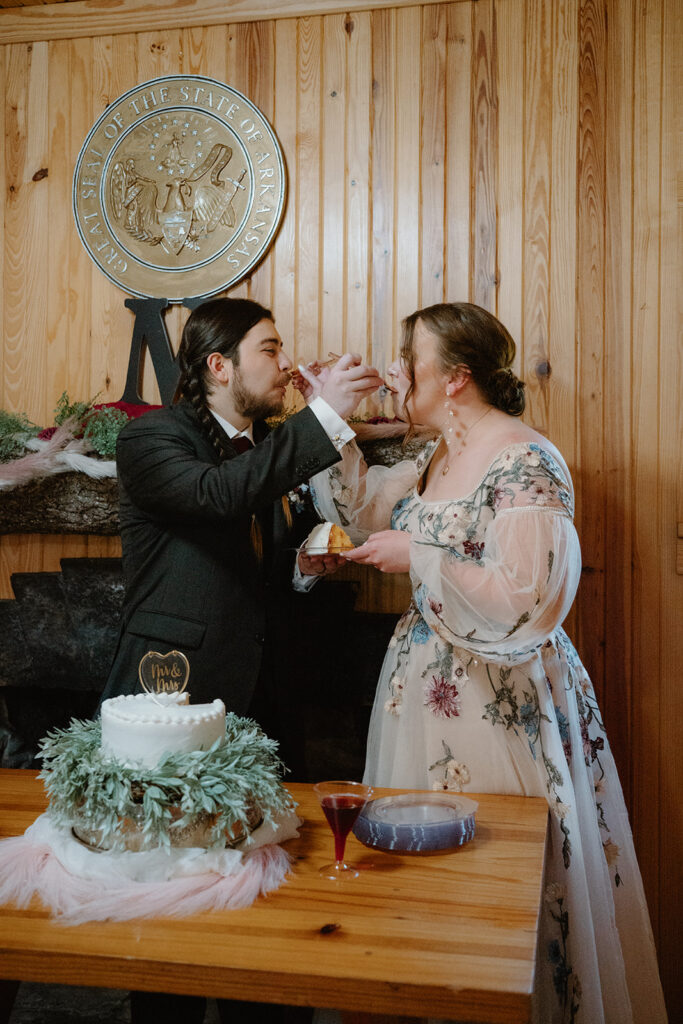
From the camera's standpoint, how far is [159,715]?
4.36ft

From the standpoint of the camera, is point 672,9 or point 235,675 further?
point 672,9

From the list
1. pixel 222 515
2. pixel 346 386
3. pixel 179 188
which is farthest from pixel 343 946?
pixel 179 188

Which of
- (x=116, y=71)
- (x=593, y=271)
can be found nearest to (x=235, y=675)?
(x=593, y=271)

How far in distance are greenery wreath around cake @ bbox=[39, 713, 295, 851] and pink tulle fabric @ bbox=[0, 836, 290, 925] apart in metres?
0.05

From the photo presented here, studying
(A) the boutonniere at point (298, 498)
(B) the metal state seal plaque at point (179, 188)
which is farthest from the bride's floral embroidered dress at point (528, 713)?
(B) the metal state seal plaque at point (179, 188)

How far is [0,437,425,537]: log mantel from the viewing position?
9.02 feet

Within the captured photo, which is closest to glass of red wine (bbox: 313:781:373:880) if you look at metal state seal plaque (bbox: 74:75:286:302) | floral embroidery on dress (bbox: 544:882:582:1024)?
floral embroidery on dress (bbox: 544:882:582:1024)

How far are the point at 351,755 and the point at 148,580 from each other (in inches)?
37.0

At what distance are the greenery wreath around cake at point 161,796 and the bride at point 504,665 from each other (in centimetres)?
65

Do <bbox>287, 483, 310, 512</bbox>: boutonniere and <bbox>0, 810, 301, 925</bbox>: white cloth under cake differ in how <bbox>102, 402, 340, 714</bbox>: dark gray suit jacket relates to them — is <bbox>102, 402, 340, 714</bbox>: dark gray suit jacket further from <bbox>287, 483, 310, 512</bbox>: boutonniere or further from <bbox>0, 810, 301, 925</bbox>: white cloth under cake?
<bbox>0, 810, 301, 925</bbox>: white cloth under cake

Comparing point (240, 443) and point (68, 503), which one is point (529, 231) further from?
point (68, 503)

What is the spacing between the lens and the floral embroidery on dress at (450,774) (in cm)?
192

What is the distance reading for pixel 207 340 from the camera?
2.43m

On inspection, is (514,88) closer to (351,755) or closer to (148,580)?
(148,580)
